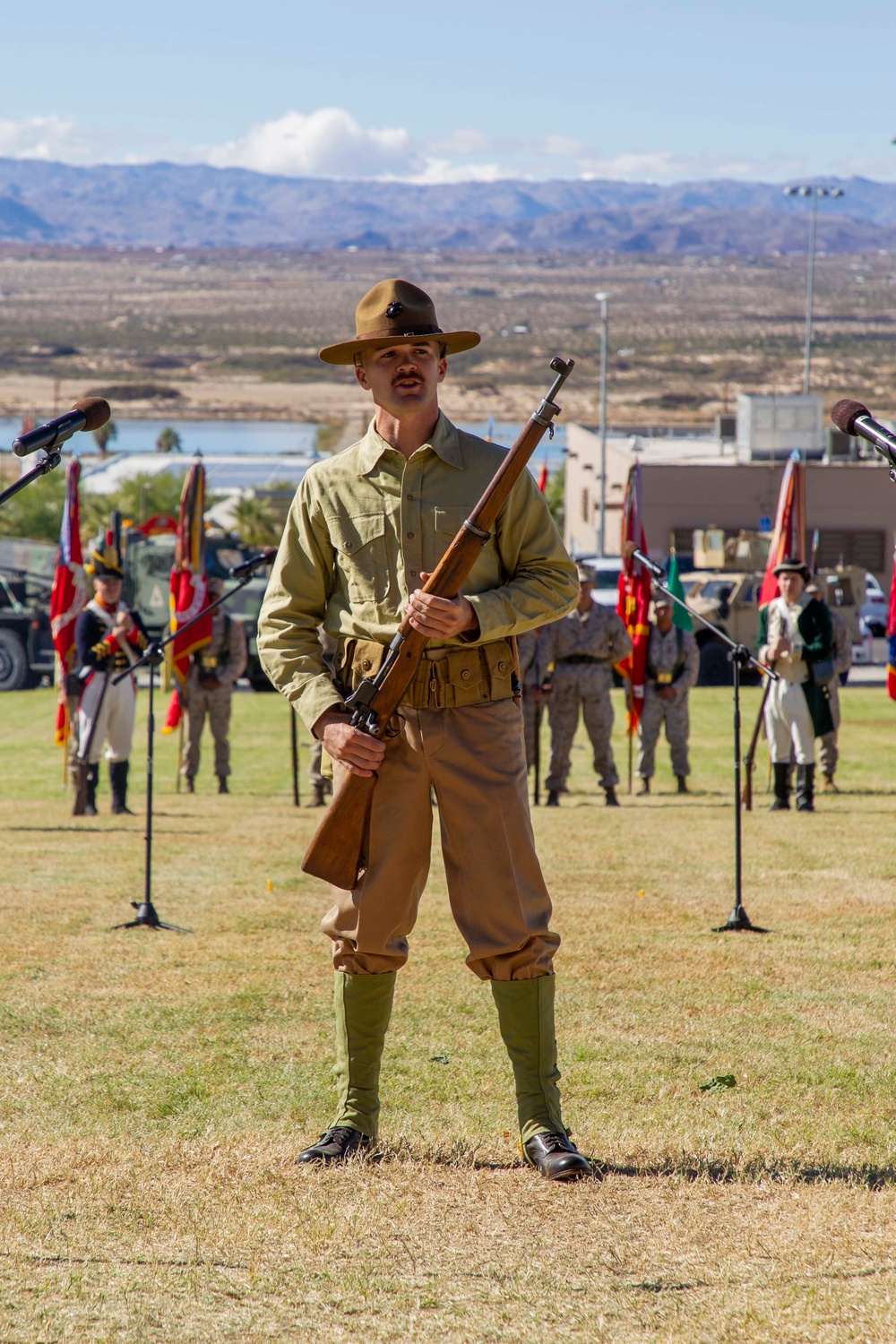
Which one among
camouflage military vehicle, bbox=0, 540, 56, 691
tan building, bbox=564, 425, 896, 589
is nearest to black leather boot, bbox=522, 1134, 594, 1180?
camouflage military vehicle, bbox=0, 540, 56, 691

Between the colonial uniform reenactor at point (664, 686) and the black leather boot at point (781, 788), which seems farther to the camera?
the colonial uniform reenactor at point (664, 686)

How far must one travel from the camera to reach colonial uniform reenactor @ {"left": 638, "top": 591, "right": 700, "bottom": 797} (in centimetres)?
1459

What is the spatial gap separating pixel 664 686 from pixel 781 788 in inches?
93.2

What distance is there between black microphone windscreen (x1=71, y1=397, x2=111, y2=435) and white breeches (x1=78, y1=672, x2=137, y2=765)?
7.26 m

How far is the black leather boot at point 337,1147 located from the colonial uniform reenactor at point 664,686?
10529mm

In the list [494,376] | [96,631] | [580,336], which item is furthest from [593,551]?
[580,336]

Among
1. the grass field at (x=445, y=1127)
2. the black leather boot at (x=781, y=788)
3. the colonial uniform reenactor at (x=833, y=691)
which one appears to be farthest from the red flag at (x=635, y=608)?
the grass field at (x=445, y=1127)

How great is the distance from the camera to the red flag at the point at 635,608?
568 inches

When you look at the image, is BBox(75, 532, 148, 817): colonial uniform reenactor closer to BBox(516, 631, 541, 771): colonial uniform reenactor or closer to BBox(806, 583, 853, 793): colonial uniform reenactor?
BBox(516, 631, 541, 771): colonial uniform reenactor

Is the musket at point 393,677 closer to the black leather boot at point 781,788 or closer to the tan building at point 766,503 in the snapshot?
the black leather boot at point 781,788

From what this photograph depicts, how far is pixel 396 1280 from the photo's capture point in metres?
3.37

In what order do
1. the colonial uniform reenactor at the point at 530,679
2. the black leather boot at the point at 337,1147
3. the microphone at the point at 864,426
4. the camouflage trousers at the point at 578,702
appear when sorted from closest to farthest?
the black leather boot at the point at 337,1147
the microphone at the point at 864,426
the colonial uniform reenactor at the point at 530,679
the camouflage trousers at the point at 578,702

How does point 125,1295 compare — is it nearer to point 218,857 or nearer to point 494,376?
point 218,857

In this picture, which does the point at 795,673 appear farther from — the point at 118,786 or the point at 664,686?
the point at 118,786
